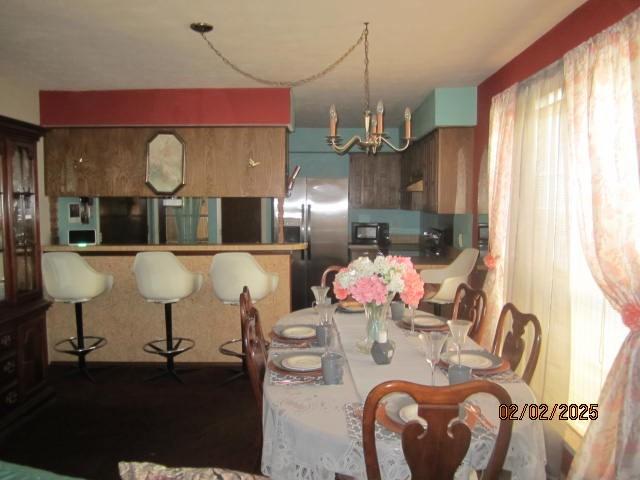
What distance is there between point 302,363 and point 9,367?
2.32 meters

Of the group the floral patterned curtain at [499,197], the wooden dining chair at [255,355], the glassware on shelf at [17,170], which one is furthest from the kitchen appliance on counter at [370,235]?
the wooden dining chair at [255,355]

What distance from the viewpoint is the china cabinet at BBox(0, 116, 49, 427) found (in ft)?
10.5

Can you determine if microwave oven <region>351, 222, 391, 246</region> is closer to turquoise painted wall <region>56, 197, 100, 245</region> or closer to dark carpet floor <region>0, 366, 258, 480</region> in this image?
dark carpet floor <region>0, 366, 258, 480</region>

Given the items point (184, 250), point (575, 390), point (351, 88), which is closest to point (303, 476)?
point (575, 390)

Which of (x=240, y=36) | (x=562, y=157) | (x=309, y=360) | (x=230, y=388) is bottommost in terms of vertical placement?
(x=230, y=388)

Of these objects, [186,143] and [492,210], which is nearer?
[492,210]

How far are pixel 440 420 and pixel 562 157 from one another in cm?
209

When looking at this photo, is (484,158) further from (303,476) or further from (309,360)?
(303,476)

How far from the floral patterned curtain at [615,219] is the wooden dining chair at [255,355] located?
1475 mm

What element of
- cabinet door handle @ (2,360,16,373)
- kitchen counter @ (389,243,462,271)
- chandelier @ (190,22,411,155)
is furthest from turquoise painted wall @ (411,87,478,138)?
cabinet door handle @ (2,360,16,373)

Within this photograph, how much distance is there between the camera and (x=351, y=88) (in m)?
4.41

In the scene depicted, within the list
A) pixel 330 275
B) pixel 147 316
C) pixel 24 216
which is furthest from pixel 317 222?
pixel 24 216
